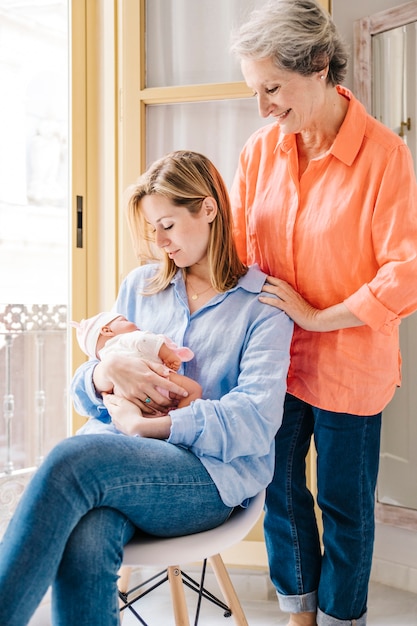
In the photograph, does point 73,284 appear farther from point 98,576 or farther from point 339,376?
point 98,576

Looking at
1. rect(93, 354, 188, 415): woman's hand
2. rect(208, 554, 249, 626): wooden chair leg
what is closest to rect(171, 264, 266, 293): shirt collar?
rect(93, 354, 188, 415): woman's hand

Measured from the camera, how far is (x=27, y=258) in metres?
2.54

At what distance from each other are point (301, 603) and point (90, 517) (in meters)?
0.76

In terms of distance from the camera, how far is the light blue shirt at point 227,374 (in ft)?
4.30

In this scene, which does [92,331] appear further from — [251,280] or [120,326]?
[251,280]

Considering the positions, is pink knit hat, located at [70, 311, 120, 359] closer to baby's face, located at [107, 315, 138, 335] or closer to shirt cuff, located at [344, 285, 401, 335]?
baby's face, located at [107, 315, 138, 335]

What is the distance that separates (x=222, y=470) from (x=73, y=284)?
103cm

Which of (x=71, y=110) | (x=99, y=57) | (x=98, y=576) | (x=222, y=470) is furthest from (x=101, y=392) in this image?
(x=99, y=57)

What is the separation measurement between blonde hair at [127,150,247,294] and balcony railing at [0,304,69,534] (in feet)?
4.40

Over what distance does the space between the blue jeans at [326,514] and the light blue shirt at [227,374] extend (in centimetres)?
23

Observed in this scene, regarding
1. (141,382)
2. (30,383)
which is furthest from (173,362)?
(30,383)

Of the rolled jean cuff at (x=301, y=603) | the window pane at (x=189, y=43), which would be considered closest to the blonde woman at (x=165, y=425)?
the rolled jean cuff at (x=301, y=603)

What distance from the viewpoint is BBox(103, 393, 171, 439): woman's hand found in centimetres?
133

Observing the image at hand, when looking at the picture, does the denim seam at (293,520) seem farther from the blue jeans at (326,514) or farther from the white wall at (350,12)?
the white wall at (350,12)
